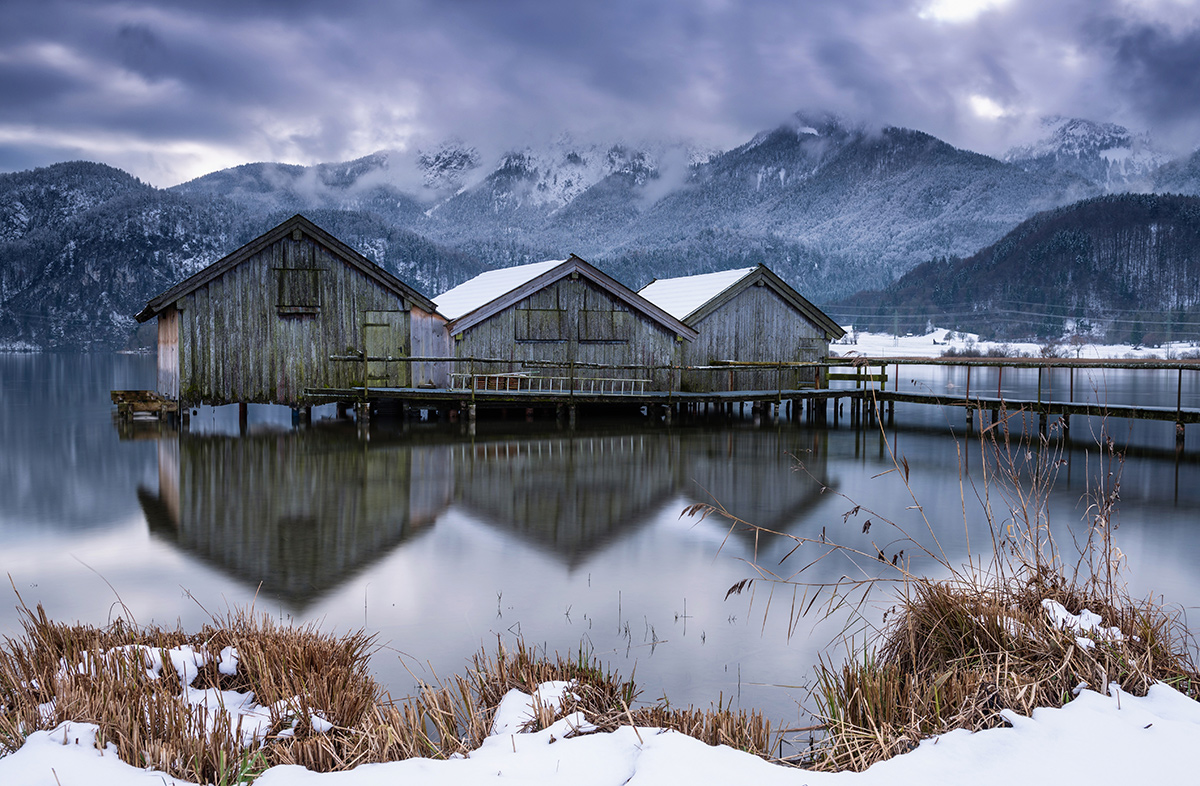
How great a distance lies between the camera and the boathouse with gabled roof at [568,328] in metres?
29.5

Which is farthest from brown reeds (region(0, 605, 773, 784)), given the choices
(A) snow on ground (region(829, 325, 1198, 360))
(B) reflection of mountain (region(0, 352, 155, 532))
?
(A) snow on ground (region(829, 325, 1198, 360))

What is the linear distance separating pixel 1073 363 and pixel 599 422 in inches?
554

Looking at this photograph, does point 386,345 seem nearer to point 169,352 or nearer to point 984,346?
point 169,352

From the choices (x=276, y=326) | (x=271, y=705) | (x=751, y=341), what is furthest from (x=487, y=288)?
(x=271, y=705)

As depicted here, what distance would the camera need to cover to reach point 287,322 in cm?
2778

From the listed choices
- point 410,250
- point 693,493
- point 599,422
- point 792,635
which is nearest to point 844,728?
point 792,635

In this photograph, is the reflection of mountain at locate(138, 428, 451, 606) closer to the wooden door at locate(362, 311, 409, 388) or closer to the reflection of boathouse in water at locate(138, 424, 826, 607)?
the reflection of boathouse in water at locate(138, 424, 826, 607)

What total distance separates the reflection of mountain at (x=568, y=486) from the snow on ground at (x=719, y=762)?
6.20 metres

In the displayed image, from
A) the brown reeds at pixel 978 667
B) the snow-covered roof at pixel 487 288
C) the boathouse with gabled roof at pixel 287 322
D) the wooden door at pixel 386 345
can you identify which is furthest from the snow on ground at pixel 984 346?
the brown reeds at pixel 978 667

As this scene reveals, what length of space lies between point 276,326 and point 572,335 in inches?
368

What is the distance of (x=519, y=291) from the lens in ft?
97.3

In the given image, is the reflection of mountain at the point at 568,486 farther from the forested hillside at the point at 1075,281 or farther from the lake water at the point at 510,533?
the forested hillside at the point at 1075,281

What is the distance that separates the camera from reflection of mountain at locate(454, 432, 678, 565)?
43.8ft

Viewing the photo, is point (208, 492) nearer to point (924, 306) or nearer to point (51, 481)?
point (51, 481)
